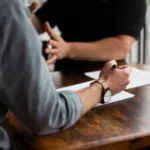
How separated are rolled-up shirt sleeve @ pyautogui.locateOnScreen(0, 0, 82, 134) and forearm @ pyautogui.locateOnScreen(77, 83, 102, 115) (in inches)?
3.5

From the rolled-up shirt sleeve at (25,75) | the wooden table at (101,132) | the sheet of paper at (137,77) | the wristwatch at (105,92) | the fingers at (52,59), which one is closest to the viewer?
Answer: the rolled-up shirt sleeve at (25,75)

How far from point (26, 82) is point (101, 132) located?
0.26 m

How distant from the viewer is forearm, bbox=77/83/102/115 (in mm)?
922

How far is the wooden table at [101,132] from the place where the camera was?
2.71ft

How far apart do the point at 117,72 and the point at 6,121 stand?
1.26ft

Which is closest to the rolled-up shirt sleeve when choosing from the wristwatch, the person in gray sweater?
the person in gray sweater

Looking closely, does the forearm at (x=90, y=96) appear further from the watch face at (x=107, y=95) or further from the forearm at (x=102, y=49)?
the forearm at (x=102, y=49)

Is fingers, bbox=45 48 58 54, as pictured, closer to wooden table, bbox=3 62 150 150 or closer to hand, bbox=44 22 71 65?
hand, bbox=44 22 71 65

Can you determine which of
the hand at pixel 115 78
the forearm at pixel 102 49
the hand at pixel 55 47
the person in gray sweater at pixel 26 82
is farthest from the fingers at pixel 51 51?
the person in gray sweater at pixel 26 82

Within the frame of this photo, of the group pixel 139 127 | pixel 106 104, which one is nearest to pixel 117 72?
pixel 106 104

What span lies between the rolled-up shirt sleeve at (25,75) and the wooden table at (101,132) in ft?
0.15

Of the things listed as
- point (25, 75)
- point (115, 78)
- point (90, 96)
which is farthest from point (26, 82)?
point (115, 78)

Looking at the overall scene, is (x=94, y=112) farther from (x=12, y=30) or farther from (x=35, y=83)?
(x=12, y=30)

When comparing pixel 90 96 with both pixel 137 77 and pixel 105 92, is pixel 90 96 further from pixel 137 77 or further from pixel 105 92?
pixel 137 77
